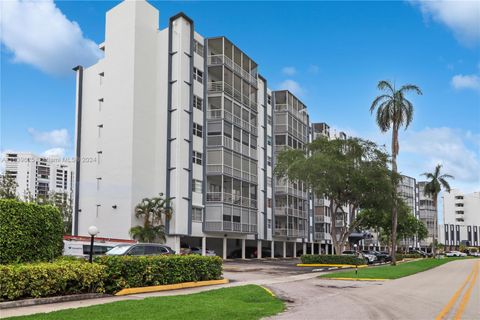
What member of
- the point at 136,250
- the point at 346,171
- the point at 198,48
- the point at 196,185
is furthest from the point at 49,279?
the point at 198,48

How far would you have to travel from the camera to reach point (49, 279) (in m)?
14.9

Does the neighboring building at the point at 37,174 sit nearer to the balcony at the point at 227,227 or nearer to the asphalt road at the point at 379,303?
the balcony at the point at 227,227

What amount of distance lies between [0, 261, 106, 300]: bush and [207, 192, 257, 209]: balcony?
31.9m

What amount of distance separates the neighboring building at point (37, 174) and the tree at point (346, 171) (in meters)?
34.8

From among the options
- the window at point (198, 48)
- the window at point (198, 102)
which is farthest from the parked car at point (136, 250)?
the window at point (198, 48)

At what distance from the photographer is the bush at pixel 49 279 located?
1381 centimetres

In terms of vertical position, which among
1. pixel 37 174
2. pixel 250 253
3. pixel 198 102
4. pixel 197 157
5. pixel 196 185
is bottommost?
pixel 250 253

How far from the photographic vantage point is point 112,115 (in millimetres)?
46719

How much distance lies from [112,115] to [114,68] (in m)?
4.40

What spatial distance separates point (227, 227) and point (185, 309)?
36414mm

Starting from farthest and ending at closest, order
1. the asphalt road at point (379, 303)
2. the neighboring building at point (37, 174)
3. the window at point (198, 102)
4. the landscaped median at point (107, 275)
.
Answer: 1. the neighboring building at point (37, 174)
2. the window at point (198, 102)
3. the landscaped median at point (107, 275)
4. the asphalt road at point (379, 303)

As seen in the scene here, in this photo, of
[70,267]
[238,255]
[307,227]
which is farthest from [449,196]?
[70,267]

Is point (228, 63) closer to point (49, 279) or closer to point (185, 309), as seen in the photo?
point (49, 279)

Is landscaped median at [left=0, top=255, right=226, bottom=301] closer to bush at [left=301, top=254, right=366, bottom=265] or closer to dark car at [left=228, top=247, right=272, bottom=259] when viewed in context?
bush at [left=301, top=254, right=366, bottom=265]
